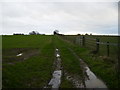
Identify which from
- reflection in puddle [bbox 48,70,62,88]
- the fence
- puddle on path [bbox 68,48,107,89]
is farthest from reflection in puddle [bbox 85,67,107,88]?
the fence

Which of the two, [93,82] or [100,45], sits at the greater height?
[100,45]

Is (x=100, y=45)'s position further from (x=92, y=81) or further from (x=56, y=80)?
(x=56, y=80)

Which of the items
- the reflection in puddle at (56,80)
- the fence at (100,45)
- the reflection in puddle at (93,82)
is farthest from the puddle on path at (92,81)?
the fence at (100,45)

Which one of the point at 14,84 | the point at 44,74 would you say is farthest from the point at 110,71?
the point at 14,84

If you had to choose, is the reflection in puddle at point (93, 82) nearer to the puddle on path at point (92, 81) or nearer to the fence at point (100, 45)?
the puddle on path at point (92, 81)

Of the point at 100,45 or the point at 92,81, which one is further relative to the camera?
the point at 100,45

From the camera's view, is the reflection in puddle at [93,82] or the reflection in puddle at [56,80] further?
the reflection in puddle at [56,80]

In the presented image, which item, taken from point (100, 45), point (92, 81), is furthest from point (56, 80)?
point (100, 45)

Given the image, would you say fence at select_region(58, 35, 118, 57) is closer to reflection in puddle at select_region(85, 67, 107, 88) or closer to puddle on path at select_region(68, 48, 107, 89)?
puddle on path at select_region(68, 48, 107, 89)

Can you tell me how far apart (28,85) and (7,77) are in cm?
127

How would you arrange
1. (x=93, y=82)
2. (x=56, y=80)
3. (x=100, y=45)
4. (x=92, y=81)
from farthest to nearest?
(x=100, y=45) → (x=56, y=80) → (x=92, y=81) → (x=93, y=82)

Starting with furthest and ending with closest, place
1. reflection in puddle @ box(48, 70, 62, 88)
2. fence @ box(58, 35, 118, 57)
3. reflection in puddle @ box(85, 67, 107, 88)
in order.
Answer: fence @ box(58, 35, 118, 57) < reflection in puddle @ box(48, 70, 62, 88) < reflection in puddle @ box(85, 67, 107, 88)

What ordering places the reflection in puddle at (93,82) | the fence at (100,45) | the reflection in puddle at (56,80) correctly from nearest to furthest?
the reflection in puddle at (93,82)
the reflection in puddle at (56,80)
the fence at (100,45)

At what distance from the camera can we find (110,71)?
7770mm
